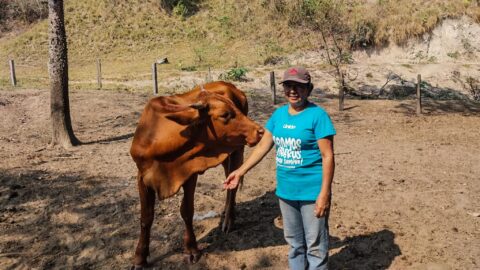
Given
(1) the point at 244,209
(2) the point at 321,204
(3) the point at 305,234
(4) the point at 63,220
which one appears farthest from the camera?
(1) the point at 244,209

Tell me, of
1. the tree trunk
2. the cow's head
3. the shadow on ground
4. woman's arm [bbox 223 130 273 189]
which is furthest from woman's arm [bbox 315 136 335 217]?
the tree trunk

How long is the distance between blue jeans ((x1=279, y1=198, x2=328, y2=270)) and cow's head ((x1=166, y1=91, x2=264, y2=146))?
2.30ft

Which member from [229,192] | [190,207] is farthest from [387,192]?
[190,207]

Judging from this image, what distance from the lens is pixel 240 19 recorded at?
99.7 feet

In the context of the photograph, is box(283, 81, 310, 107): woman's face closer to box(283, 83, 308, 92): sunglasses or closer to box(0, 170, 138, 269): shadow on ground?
box(283, 83, 308, 92): sunglasses

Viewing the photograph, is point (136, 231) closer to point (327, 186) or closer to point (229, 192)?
point (229, 192)

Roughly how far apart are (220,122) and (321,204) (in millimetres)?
1245

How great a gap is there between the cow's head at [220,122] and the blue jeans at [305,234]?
70cm

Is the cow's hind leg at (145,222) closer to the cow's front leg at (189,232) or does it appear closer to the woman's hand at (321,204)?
the cow's front leg at (189,232)

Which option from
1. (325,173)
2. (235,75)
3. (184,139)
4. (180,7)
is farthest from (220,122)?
(180,7)

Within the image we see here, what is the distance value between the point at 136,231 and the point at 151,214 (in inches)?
35.5

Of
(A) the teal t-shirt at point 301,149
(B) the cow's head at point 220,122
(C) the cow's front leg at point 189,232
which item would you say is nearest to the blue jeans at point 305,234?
(A) the teal t-shirt at point 301,149

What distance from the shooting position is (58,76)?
937 centimetres

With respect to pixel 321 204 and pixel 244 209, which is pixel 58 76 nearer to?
pixel 244 209
